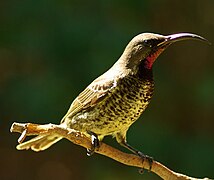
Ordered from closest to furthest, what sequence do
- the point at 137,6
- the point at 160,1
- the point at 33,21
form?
1. the point at 33,21
2. the point at 137,6
3. the point at 160,1

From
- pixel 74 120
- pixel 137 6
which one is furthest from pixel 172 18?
pixel 74 120

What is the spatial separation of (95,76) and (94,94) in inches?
54.2

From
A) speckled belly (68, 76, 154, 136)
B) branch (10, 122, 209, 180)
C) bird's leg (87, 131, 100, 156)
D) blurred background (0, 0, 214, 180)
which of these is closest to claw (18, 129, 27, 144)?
branch (10, 122, 209, 180)

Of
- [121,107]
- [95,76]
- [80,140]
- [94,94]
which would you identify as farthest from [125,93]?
[95,76]

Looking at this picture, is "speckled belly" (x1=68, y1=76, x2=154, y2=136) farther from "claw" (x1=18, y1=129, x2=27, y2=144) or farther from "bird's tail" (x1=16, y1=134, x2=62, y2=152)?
"claw" (x1=18, y1=129, x2=27, y2=144)

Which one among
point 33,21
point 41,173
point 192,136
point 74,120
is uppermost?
point 33,21

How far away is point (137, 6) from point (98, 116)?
1.86 metres

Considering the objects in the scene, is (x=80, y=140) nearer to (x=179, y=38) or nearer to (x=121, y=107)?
(x=121, y=107)

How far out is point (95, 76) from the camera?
10.7 feet

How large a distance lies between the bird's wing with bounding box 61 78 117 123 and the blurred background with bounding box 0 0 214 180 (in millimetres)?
1276

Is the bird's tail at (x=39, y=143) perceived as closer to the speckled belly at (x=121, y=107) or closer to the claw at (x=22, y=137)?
the speckled belly at (x=121, y=107)

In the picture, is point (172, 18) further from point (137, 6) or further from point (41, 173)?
point (41, 173)

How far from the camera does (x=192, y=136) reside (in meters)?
3.76

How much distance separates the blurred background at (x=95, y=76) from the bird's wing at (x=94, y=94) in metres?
1.28
